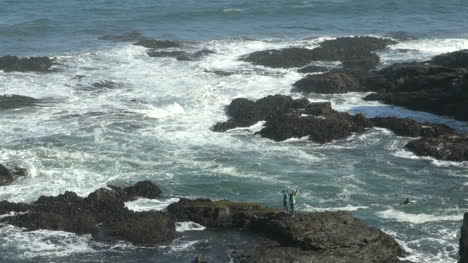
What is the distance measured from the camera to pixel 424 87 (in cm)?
4544

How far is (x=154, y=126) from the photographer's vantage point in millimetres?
41875

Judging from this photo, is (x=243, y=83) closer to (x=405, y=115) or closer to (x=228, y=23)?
(x=405, y=115)

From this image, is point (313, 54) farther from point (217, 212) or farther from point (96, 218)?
point (96, 218)

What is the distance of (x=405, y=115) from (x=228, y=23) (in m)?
36.1

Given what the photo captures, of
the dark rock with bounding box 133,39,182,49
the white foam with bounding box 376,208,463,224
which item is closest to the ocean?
the white foam with bounding box 376,208,463,224

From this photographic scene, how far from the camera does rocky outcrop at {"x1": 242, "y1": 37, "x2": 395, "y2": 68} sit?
55812mm

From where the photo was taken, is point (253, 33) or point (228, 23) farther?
point (228, 23)

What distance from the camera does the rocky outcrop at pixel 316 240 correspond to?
24656mm

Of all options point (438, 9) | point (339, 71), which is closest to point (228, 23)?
point (438, 9)

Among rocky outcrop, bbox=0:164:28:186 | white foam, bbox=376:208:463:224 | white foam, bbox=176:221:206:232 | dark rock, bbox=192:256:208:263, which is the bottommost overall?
white foam, bbox=376:208:463:224

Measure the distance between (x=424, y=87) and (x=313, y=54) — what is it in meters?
13.4

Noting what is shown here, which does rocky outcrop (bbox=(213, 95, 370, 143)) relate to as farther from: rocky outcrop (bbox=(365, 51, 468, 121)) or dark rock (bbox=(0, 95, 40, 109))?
dark rock (bbox=(0, 95, 40, 109))

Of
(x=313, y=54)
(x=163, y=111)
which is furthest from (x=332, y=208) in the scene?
(x=313, y=54)

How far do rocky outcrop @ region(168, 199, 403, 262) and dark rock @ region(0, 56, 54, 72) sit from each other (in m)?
30.3
